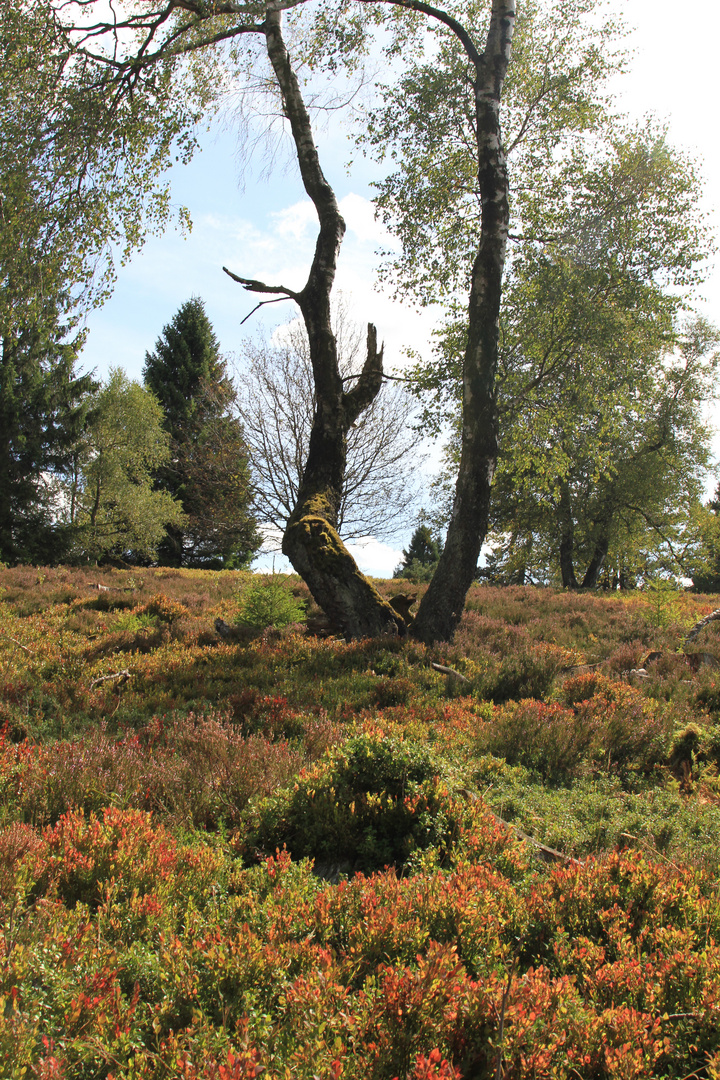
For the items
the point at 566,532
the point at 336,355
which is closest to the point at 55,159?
the point at 336,355

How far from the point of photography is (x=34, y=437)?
24.7 m

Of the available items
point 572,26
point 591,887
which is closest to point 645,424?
point 572,26

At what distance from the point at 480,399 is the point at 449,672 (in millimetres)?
4063

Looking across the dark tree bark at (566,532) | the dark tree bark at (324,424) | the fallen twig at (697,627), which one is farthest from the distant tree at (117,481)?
the fallen twig at (697,627)

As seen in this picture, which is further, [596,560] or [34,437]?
[596,560]

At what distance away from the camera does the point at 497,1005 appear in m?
1.94

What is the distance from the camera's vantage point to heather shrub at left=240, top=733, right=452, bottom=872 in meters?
3.24

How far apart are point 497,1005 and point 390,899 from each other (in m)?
0.61

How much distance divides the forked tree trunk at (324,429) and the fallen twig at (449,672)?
57.5 inches

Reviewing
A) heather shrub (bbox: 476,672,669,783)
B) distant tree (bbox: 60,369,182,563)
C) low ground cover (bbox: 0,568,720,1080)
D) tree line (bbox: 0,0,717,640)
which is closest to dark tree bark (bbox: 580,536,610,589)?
tree line (bbox: 0,0,717,640)

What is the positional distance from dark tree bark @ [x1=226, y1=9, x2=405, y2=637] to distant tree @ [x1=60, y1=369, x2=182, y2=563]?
1930cm

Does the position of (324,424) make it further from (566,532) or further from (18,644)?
(566,532)

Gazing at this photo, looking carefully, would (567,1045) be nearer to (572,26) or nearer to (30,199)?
(30,199)


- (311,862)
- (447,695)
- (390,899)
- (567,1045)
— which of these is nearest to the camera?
(567,1045)
